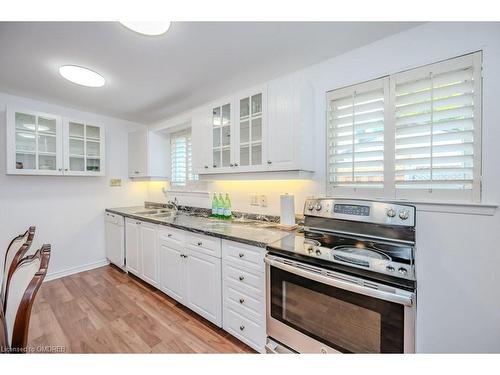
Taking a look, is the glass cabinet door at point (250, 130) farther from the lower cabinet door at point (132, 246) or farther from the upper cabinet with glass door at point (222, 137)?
the lower cabinet door at point (132, 246)

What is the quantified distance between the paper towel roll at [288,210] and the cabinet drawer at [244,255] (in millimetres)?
476

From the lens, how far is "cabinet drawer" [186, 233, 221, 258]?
5.54 ft

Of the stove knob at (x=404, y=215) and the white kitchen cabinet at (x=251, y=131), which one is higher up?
the white kitchen cabinet at (x=251, y=131)

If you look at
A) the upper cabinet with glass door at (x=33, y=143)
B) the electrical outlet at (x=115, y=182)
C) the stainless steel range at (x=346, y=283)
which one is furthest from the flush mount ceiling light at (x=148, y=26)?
the electrical outlet at (x=115, y=182)

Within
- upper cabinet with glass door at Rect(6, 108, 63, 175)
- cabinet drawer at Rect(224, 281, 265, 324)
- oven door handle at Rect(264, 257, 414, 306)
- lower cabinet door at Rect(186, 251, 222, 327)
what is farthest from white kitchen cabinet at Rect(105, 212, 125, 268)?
oven door handle at Rect(264, 257, 414, 306)

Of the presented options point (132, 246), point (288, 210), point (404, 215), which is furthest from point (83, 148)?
point (404, 215)

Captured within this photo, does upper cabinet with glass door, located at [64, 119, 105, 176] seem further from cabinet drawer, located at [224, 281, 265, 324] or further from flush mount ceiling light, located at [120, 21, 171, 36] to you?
cabinet drawer, located at [224, 281, 265, 324]

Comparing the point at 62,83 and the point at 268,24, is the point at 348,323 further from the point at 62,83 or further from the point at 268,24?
the point at 62,83

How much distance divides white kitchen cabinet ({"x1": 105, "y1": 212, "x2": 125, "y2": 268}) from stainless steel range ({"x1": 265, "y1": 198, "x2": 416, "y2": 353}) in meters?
2.30

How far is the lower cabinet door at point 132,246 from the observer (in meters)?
2.52

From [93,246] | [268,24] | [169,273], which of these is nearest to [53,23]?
[268,24]

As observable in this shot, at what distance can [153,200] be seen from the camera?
350cm

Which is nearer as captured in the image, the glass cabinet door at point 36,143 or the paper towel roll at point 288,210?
the paper towel roll at point 288,210

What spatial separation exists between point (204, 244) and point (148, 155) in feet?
6.08
